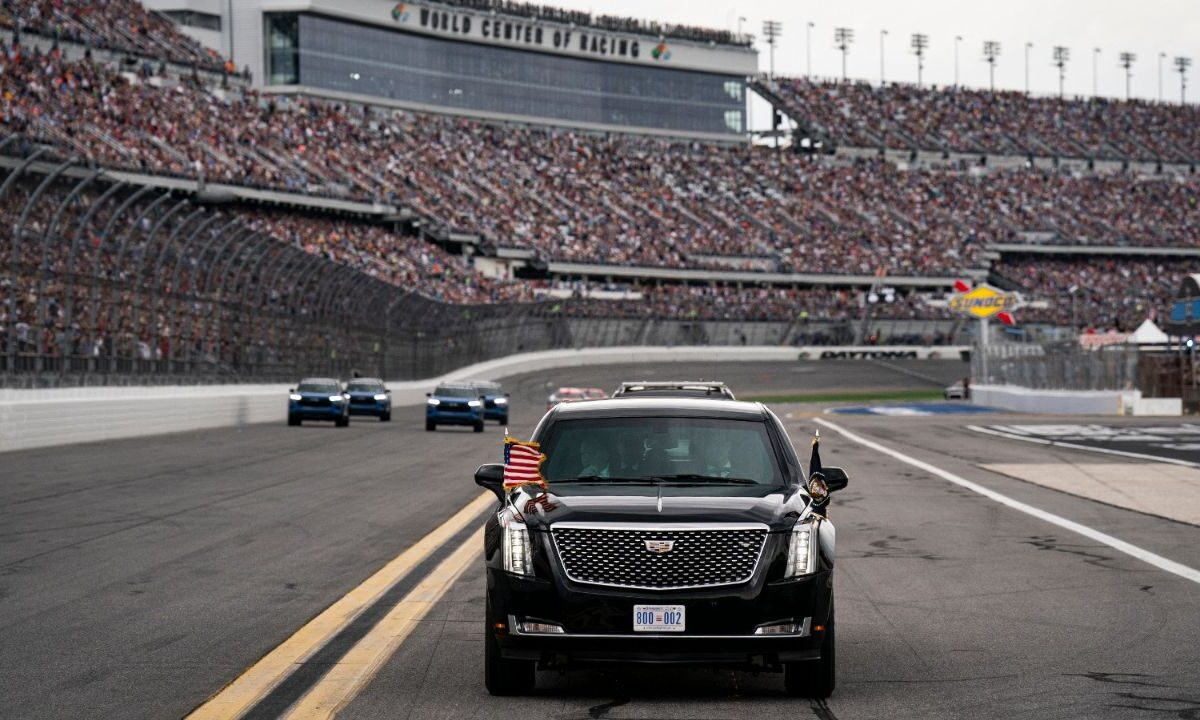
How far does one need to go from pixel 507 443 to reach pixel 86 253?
22201 mm

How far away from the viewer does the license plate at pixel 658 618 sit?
6750mm

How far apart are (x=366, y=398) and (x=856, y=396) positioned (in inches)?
1468

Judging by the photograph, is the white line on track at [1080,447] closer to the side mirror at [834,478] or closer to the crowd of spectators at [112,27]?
the side mirror at [834,478]

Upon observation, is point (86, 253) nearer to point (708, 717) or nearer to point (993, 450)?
point (993, 450)

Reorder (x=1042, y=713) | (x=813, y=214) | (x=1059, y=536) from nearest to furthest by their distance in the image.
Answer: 1. (x=1042, y=713)
2. (x=1059, y=536)
3. (x=813, y=214)

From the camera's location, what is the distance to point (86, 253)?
28188 mm

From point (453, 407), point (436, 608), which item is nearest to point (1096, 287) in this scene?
point (453, 407)

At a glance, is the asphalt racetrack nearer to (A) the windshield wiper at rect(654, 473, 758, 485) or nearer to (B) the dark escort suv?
(B) the dark escort suv

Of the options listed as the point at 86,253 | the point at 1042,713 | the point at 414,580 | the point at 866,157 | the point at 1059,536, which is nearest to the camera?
the point at 1042,713

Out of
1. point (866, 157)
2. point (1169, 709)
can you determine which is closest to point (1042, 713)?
point (1169, 709)

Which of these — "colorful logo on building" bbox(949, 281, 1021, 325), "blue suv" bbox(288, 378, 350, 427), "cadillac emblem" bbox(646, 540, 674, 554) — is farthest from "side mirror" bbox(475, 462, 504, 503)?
"colorful logo on building" bbox(949, 281, 1021, 325)

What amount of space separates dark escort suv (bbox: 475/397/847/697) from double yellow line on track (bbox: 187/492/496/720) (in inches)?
29.3

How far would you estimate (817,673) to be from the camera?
696cm

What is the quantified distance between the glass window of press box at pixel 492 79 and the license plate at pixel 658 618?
9767 cm
